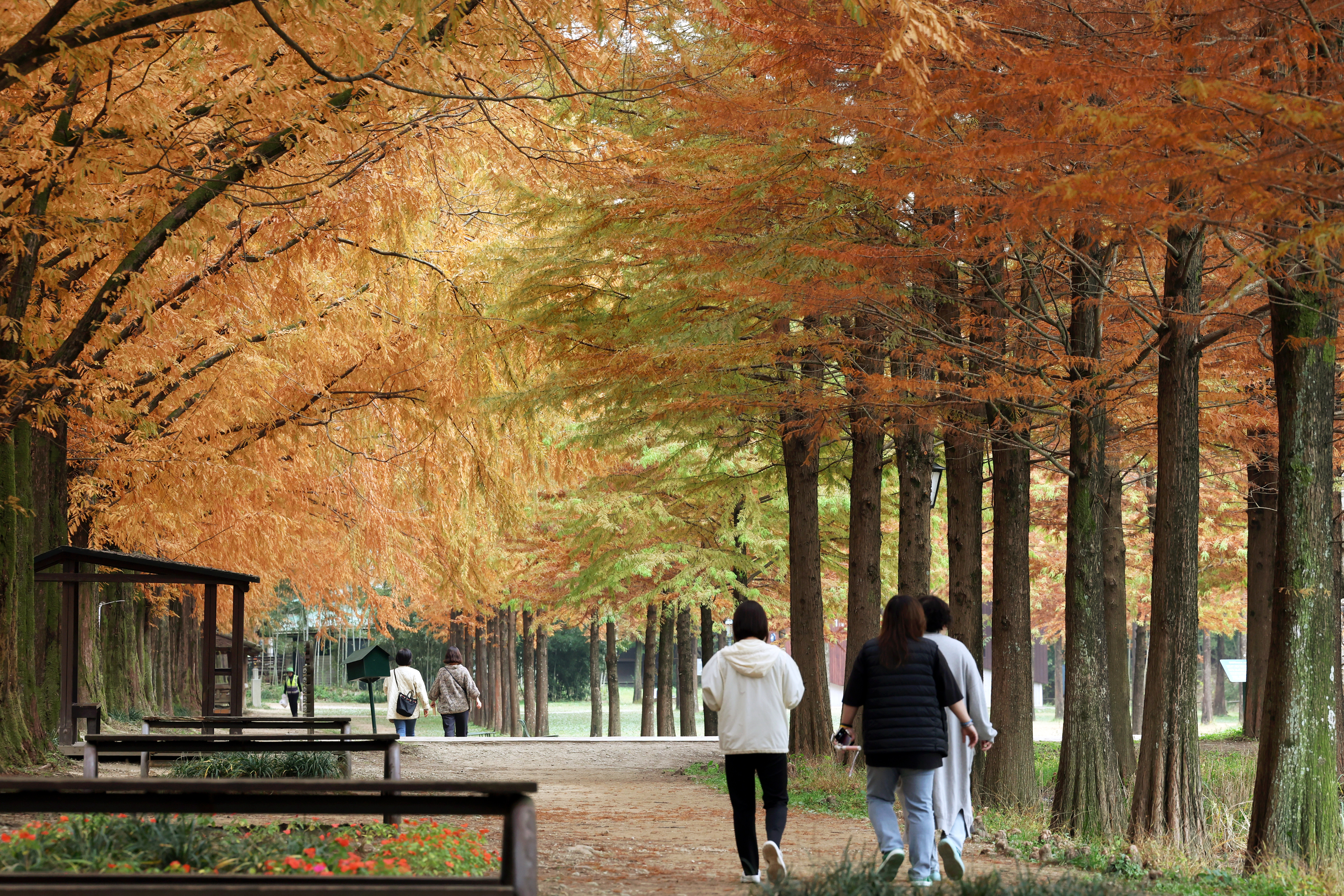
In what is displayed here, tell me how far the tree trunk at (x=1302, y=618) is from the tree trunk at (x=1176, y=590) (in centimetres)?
105

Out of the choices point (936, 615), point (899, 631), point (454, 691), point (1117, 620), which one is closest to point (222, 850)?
point (899, 631)

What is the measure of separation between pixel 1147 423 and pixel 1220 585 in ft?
43.7

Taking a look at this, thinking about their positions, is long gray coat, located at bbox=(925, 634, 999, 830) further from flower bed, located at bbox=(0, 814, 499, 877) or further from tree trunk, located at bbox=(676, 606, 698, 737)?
tree trunk, located at bbox=(676, 606, 698, 737)

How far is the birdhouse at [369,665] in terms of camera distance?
2417 cm

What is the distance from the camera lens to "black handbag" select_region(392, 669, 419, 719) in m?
20.1

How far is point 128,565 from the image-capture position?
15.5 meters

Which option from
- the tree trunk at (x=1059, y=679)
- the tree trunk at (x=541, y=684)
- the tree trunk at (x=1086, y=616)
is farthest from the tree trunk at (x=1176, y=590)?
the tree trunk at (x=1059, y=679)

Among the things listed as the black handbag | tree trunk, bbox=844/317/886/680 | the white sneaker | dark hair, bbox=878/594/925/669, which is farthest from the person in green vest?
dark hair, bbox=878/594/925/669

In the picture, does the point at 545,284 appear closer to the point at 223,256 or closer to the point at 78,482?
the point at 223,256

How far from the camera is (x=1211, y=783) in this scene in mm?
14406

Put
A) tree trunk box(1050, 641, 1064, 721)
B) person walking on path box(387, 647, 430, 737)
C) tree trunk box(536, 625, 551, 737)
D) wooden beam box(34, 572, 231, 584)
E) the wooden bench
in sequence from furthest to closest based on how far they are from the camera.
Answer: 1. tree trunk box(1050, 641, 1064, 721)
2. tree trunk box(536, 625, 551, 737)
3. person walking on path box(387, 647, 430, 737)
4. wooden beam box(34, 572, 231, 584)
5. the wooden bench

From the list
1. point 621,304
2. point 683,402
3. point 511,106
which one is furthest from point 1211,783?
point 511,106

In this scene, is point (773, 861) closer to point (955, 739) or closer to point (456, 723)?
point (955, 739)

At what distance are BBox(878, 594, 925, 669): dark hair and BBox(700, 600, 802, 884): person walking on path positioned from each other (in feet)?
1.88
